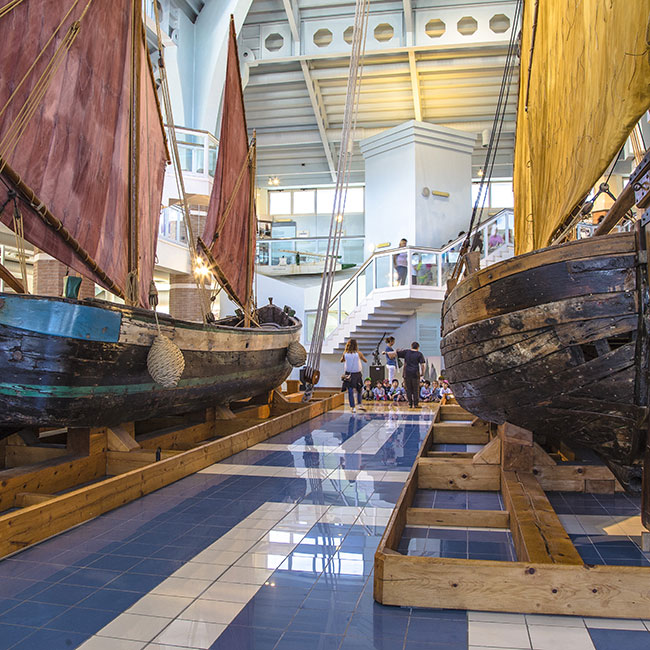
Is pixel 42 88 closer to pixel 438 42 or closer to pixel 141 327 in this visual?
pixel 141 327

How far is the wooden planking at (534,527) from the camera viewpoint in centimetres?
230

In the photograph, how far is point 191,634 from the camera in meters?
2.00

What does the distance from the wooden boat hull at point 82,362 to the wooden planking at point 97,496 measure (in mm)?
416

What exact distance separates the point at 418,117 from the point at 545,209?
14443 millimetres

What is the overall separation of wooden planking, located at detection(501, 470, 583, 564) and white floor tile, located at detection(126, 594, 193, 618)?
1271 millimetres

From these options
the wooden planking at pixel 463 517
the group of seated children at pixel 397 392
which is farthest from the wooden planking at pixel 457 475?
the group of seated children at pixel 397 392

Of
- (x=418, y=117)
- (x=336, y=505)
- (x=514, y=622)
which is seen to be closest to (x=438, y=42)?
(x=418, y=117)

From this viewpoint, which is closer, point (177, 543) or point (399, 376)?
point (177, 543)

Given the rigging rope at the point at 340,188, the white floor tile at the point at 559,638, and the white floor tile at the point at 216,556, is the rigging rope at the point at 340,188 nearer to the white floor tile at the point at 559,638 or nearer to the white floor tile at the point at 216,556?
the white floor tile at the point at 216,556

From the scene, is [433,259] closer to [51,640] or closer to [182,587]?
[182,587]

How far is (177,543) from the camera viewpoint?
9.64ft

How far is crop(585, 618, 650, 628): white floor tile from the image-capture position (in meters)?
2.02

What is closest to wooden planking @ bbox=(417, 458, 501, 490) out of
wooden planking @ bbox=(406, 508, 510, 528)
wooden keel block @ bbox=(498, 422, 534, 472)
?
wooden keel block @ bbox=(498, 422, 534, 472)

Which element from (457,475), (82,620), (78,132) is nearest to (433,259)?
(457,475)
